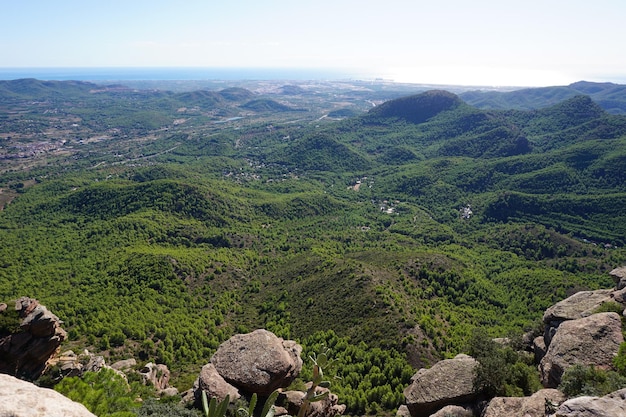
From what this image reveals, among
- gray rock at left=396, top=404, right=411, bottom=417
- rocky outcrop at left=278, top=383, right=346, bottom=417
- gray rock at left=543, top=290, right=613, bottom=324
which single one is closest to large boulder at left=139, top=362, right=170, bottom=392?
rocky outcrop at left=278, top=383, right=346, bottom=417

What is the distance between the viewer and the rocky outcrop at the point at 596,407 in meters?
17.8

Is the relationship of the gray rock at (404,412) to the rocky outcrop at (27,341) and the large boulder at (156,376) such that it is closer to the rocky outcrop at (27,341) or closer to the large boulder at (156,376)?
the large boulder at (156,376)

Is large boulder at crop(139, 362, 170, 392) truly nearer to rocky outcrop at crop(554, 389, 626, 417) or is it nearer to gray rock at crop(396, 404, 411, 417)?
gray rock at crop(396, 404, 411, 417)

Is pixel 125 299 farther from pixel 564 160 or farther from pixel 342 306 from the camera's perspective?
pixel 564 160

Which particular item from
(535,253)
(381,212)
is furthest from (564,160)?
(381,212)

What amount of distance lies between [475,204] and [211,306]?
487ft

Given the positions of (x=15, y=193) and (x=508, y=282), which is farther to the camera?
(x=15, y=193)

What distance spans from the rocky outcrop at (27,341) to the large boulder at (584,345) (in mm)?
56773

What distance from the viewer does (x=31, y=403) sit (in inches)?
540

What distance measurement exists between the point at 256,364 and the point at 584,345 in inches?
1354

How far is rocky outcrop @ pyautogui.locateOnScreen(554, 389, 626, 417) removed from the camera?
1777cm

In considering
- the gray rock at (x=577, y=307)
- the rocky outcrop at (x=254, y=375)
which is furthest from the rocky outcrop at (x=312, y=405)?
the gray rock at (x=577, y=307)

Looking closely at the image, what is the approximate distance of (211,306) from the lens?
3578 inches

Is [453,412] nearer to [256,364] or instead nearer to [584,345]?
[584,345]
